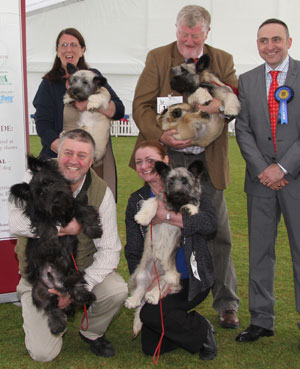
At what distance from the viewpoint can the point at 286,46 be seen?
337 cm

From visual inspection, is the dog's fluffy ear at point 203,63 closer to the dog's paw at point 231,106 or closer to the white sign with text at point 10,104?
the dog's paw at point 231,106

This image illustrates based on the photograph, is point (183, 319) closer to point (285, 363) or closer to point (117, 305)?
point (117, 305)

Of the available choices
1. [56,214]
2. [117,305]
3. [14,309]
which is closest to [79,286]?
[117,305]

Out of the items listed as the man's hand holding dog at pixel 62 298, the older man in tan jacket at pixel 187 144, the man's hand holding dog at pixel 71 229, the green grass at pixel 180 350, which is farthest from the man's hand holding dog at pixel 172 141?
the green grass at pixel 180 350

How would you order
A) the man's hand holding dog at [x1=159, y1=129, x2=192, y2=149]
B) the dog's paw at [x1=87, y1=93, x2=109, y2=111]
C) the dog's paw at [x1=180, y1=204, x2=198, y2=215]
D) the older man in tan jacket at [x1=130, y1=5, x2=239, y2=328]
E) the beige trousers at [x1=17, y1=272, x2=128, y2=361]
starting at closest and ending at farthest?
the dog's paw at [x1=180, y1=204, x2=198, y2=215]
the beige trousers at [x1=17, y1=272, x2=128, y2=361]
the man's hand holding dog at [x1=159, y1=129, x2=192, y2=149]
the older man in tan jacket at [x1=130, y1=5, x2=239, y2=328]
the dog's paw at [x1=87, y1=93, x2=109, y2=111]

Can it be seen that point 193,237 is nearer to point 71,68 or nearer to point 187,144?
point 187,144

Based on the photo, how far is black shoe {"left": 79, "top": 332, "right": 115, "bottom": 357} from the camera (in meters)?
3.31

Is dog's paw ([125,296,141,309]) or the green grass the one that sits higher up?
dog's paw ([125,296,141,309])

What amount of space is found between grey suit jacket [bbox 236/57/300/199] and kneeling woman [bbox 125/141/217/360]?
446 millimetres

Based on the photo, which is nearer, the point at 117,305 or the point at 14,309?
the point at 117,305

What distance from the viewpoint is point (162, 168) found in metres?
3.16

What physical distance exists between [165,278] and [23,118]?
1.75 m

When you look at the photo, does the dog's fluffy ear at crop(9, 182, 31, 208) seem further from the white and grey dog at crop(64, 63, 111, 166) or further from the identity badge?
the identity badge

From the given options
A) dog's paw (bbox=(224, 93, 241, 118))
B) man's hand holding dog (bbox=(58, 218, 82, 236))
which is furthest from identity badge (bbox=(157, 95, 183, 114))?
man's hand holding dog (bbox=(58, 218, 82, 236))
